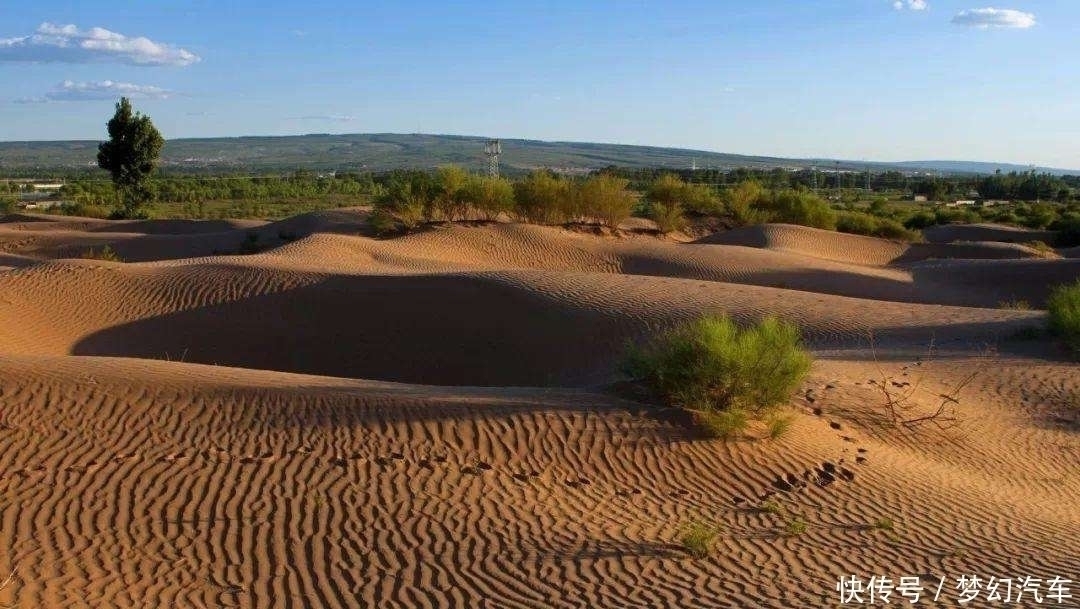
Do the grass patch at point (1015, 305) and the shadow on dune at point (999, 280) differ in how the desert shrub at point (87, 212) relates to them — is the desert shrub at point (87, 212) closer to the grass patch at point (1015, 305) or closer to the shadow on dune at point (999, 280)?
the shadow on dune at point (999, 280)

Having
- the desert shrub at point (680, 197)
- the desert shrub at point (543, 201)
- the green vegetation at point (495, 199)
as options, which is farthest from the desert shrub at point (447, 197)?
the desert shrub at point (680, 197)

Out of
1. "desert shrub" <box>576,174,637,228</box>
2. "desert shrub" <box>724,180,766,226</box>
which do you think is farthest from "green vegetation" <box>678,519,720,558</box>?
"desert shrub" <box>724,180,766,226</box>

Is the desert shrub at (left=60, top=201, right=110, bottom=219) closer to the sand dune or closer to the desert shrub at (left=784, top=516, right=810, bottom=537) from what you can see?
the sand dune

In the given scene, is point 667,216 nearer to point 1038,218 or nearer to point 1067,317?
point 1038,218

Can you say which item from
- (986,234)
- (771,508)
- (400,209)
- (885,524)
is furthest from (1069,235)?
(771,508)

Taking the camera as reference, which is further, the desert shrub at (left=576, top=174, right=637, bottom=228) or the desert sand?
the desert shrub at (left=576, top=174, right=637, bottom=228)
